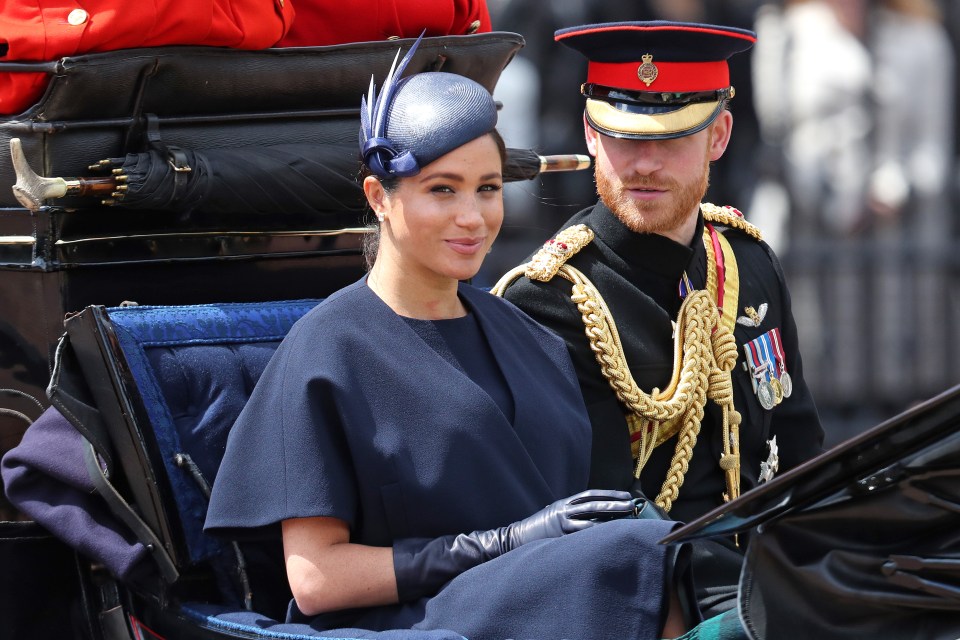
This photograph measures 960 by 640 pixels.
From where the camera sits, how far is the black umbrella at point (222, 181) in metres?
3.19

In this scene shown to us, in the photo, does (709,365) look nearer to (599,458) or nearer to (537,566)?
(599,458)

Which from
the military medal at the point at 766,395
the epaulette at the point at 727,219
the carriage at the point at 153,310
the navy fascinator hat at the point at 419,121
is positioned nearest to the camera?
the navy fascinator hat at the point at 419,121

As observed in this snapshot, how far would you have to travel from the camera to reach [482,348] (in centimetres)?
312

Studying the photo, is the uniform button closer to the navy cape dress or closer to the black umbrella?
the black umbrella

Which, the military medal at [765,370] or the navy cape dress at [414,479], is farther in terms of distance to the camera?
the military medal at [765,370]

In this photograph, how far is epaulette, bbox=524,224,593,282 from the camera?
3.55m

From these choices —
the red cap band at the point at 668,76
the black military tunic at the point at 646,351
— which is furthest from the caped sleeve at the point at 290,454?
the red cap band at the point at 668,76

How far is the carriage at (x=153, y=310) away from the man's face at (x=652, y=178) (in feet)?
1.68

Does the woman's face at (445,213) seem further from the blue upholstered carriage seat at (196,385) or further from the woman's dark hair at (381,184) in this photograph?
the blue upholstered carriage seat at (196,385)

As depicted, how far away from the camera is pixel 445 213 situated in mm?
2967

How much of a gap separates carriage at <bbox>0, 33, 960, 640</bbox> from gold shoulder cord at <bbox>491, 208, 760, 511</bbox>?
491 mm

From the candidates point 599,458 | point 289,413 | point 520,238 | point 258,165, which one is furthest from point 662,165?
point 520,238

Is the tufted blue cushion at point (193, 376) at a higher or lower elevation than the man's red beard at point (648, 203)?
lower

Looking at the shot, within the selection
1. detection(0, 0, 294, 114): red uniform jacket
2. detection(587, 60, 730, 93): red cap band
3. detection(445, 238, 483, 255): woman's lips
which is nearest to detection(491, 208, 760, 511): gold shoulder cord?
detection(587, 60, 730, 93): red cap band
